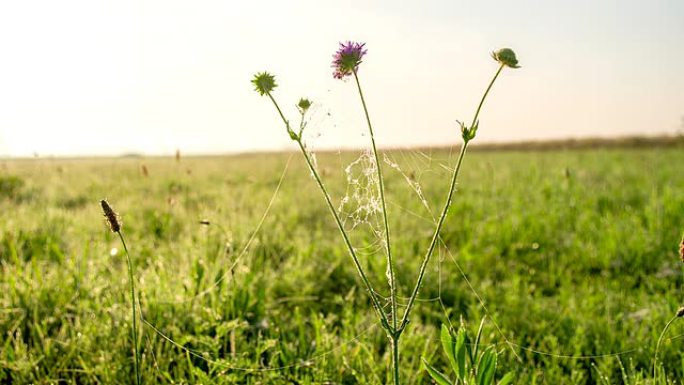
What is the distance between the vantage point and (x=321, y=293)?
11.0 ft

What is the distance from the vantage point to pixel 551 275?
3865 mm

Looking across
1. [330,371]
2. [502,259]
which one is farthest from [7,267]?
[502,259]

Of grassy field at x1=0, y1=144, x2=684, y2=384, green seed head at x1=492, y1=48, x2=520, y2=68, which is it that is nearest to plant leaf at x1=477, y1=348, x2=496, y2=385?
grassy field at x1=0, y1=144, x2=684, y2=384

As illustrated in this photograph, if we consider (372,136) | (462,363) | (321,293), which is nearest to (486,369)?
(462,363)

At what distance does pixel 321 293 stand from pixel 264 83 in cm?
215

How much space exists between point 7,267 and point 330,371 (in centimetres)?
194

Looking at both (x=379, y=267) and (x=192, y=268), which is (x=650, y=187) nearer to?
(x=379, y=267)

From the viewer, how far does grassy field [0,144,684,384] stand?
7.45 feet

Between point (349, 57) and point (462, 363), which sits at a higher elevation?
point (349, 57)

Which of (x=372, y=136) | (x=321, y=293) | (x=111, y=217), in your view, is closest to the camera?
(x=372, y=136)

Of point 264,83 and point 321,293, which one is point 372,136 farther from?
point 321,293

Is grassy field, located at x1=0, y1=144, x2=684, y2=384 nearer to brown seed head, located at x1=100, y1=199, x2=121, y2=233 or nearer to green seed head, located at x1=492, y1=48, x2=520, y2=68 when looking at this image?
brown seed head, located at x1=100, y1=199, x2=121, y2=233

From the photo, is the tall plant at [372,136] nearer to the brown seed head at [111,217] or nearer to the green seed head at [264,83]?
the green seed head at [264,83]

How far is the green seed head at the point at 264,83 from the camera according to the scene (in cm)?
139
